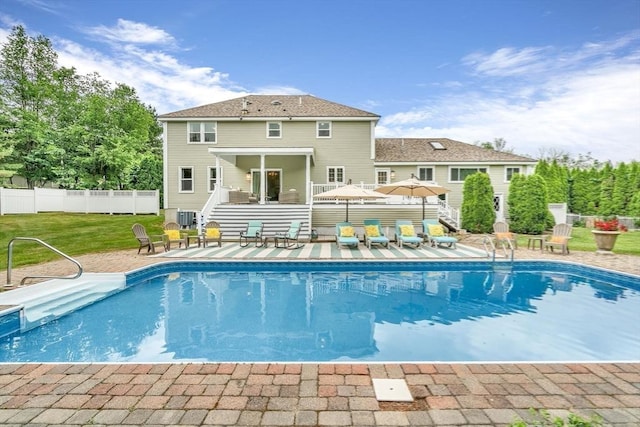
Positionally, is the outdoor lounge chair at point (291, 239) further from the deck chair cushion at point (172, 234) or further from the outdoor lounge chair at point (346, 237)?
the deck chair cushion at point (172, 234)

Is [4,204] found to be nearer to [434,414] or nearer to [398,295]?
[398,295]

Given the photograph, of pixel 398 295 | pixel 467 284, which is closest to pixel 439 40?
pixel 467 284

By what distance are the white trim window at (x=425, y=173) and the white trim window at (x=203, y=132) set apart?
14294 mm

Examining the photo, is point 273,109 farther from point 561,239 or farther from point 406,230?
point 561,239

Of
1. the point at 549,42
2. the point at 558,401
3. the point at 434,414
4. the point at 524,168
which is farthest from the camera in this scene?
the point at 524,168

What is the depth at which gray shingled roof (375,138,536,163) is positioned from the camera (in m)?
22.3

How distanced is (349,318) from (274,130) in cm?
1754

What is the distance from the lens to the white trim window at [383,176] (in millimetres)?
22172

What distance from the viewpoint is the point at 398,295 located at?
786 centimetres

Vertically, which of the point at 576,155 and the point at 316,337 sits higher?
the point at 576,155

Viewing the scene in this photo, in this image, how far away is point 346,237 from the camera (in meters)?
13.8

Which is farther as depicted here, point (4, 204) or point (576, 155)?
point (576, 155)

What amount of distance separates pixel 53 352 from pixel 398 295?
6.68 m

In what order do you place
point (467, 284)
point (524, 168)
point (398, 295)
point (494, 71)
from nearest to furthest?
point (398, 295) < point (467, 284) < point (494, 71) < point (524, 168)
